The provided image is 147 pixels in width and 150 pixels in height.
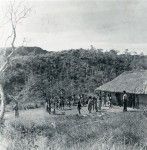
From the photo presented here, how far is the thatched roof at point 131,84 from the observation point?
26566 mm

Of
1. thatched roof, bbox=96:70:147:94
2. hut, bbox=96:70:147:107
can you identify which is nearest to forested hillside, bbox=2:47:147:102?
thatched roof, bbox=96:70:147:94

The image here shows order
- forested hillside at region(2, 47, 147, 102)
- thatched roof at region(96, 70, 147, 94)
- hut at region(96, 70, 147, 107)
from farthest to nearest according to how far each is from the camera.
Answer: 1. forested hillside at region(2, 47, 147, 102)
2. thatched roof at region(96, 70, 147, 94)
3. hut at region(96, 70, 147, 107)

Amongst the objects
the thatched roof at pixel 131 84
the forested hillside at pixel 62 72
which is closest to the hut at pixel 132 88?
the thatched roof at pixel 131 84

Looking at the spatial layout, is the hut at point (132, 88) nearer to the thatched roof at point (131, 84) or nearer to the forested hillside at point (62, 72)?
the thatched roof at point (131, 84)

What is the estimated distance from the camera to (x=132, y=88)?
27141 millimetres

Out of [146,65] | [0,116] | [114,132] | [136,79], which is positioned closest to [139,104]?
[136,79]

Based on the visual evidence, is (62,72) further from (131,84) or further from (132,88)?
(132,88)

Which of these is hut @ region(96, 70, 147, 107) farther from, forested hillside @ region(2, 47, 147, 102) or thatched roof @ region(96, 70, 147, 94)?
forested hillside @ region(2, 47, 147, 102)

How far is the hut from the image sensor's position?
85.4 ft

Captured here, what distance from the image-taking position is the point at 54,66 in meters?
57.4

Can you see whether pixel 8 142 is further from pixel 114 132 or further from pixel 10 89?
pixel 10 89

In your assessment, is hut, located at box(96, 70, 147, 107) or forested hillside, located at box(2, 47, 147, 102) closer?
hut, located at box(96, 70, 147, 107)

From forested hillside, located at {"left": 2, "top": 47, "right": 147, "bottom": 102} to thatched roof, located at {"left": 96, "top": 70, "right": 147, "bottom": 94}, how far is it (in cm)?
1282

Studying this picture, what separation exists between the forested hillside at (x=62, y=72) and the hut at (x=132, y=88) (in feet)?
42.8
